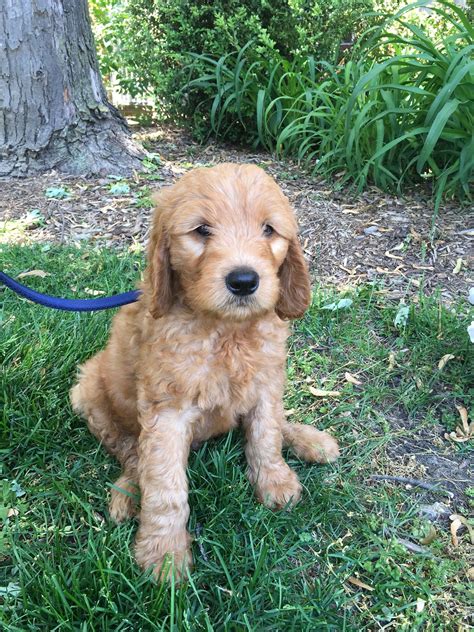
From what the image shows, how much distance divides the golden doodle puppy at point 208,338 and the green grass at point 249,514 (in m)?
0.14

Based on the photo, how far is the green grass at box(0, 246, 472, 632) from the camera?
6.82 ft

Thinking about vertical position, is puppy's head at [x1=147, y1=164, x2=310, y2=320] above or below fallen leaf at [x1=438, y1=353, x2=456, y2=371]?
above

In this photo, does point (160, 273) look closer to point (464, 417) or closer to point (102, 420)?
point (102, 420)

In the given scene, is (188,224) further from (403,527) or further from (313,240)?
(313,240)

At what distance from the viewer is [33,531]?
2455 mm

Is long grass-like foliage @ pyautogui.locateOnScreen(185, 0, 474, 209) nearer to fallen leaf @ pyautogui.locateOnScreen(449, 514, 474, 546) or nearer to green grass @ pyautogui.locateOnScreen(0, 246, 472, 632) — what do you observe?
green grass @ pyautogui.locateOnScreen(0, 246, 472, 632)

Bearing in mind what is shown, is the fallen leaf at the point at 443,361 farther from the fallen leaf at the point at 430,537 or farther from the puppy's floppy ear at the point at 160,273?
the puppy's floppy ear at the point at 160,273

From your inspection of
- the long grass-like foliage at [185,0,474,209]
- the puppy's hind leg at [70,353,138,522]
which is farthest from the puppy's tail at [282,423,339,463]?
the long grass-like foliage at [185,0,474,209]

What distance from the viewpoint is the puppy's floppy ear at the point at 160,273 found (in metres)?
2.34

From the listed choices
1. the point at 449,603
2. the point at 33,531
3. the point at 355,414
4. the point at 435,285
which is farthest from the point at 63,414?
the point at 435,285

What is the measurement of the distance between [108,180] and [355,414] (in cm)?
370

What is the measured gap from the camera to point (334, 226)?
4945mm

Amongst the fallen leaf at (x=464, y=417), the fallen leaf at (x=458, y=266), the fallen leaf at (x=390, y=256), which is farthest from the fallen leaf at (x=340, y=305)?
the fallen leaf at (x=464, y=417)

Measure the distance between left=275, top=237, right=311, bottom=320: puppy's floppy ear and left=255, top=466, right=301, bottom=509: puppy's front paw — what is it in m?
0.77
